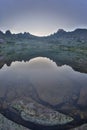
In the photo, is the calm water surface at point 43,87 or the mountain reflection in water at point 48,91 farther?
the calm water surface at point 43,87

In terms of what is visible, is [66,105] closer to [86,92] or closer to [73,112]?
[73,112]

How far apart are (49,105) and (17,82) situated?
29.6 ft

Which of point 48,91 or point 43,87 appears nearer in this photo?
point 48,91

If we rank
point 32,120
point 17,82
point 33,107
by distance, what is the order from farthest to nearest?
point 17,82
point 33,107
point 32,120

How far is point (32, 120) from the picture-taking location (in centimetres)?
1403

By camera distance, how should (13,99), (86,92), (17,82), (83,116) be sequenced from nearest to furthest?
1. (83,116)
2. (13,99)
3. (86,92)
4. (17,82)

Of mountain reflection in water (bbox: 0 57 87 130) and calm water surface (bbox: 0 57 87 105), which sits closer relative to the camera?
mountain reflection in water (bbox: 0 57 87 130)

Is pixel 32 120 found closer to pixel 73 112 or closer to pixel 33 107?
pixel 33 107

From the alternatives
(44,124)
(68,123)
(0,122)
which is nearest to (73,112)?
(68,123)

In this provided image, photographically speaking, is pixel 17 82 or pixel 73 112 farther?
pixel 17 82

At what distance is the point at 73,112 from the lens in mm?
15719

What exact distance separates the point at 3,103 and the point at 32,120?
4529 millimetres

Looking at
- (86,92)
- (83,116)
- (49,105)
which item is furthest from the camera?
(86,92)

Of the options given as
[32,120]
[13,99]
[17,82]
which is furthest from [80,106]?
[17,82]
